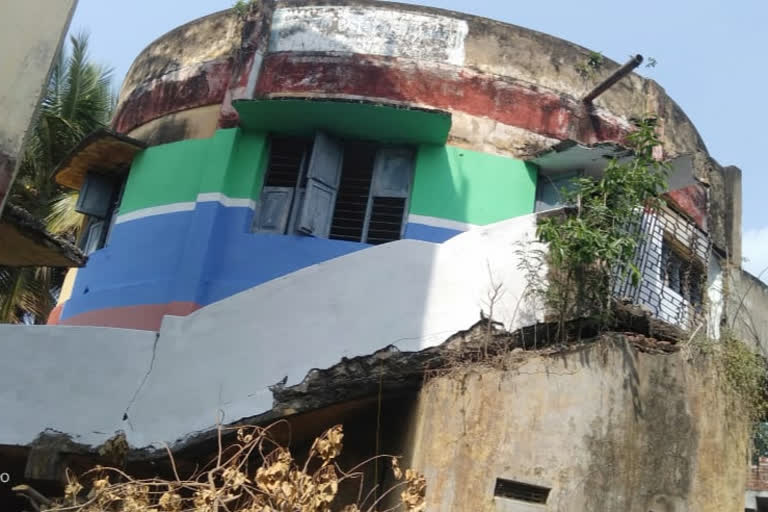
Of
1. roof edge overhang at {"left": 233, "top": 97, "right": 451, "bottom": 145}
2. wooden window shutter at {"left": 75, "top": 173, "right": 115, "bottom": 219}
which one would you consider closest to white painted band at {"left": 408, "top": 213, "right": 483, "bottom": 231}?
roof edge overhang at {"left": 233, "top": 97, "right": 451, "bottom": 145}

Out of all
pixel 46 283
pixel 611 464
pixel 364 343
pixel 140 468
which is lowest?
pixel 140 468

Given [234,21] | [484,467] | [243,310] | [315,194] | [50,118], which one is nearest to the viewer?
[484,467]

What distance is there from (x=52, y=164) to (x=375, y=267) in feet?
36.4

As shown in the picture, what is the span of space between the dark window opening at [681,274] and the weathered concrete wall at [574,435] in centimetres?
191

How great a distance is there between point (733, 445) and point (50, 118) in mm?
13309

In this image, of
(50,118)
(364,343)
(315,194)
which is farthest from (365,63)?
(50,118)

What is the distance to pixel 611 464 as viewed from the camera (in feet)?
21.9

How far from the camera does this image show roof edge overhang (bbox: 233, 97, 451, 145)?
10.1 m

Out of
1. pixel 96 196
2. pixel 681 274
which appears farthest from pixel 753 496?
pixel 96 196

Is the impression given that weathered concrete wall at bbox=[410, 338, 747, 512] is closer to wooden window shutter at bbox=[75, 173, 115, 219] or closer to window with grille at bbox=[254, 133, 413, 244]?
window with grille at bbox=[254, 133, 413, 244]

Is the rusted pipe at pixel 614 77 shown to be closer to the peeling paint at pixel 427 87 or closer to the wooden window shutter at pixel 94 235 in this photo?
the peeling paint at pixel 427 87

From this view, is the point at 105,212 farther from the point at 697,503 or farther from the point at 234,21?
the point at 697,503

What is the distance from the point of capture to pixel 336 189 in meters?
10.7

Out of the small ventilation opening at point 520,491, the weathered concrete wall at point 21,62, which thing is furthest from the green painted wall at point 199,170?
the small ventilation opening at point 520,491
